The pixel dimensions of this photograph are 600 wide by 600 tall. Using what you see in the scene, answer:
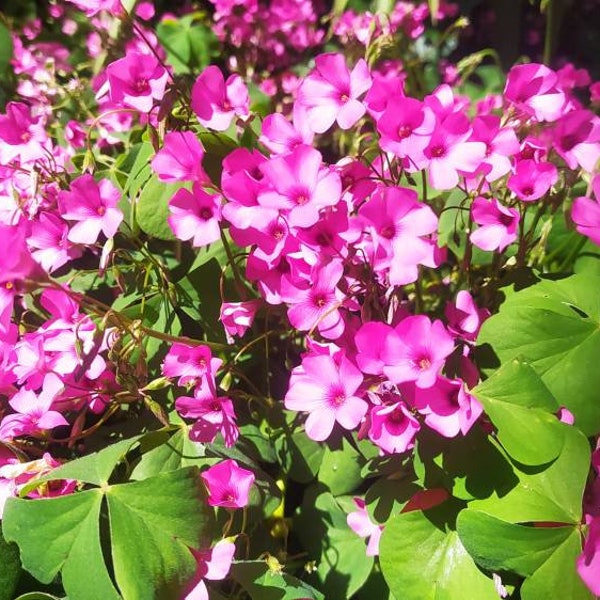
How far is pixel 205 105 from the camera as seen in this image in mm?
699

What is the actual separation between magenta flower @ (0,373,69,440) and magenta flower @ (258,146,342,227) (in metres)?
0.29

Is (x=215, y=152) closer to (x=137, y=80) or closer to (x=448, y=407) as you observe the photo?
(x=137, y=80)

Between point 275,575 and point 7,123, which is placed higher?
point 7,123

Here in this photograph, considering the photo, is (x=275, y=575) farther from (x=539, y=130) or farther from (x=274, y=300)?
(x=539, y=130)

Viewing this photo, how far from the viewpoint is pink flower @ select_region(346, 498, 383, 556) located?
76 centimetres

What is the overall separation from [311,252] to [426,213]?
0.38ft

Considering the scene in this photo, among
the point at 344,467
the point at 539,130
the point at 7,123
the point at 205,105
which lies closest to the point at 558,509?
the point at 344,467

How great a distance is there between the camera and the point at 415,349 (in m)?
0.62

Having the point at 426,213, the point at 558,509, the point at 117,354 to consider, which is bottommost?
the point at 558,509

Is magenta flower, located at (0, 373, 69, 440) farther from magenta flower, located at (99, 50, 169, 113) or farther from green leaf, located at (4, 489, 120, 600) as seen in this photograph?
magenta flower, located at (99, 50, 169, 113)

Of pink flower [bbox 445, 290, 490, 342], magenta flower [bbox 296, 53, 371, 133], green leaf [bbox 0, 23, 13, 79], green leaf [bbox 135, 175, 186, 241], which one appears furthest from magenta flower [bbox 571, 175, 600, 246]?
green leaf [bbox 0, 23, 13, 79]

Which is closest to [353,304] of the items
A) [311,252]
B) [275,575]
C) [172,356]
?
[311,252]

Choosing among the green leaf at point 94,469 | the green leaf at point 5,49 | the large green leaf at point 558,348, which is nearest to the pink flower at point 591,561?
the large green leaf at point 558,348

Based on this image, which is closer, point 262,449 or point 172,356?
point 172,356
